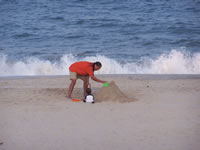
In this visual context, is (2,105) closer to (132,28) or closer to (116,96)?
(116,96)

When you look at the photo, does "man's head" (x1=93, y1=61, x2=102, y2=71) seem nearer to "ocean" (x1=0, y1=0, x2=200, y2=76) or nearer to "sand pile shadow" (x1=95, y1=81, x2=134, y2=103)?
"sand pile shadow" (x1=95, y1=81, x2=134, y2=103)

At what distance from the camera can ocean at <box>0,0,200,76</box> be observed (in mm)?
12578

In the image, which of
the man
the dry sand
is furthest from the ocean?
the man

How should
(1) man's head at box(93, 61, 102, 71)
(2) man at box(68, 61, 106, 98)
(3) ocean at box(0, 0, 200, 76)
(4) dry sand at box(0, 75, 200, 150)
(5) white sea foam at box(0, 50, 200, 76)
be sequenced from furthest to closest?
(3) ocean at box(0, 0, 200, 76)
(5) white sea foam at box(0, 50, 200, 76)
(2) man at box(68, 61, 106, 98)
(1) man's head at box(93, 61, 102, 71)
(4) dry sand at box(0, 75, 200, 150)

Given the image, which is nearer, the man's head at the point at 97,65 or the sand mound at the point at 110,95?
the man's head at the point at 97,65

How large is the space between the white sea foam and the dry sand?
3641 mm

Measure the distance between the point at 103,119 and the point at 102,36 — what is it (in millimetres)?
11149

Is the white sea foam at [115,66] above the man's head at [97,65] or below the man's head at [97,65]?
below

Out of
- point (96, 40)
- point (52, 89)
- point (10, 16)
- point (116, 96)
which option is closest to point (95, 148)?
point (116, 96)

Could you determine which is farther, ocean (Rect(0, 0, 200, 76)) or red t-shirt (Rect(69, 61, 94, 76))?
ocean (Rect(0, 0, 200, 76))

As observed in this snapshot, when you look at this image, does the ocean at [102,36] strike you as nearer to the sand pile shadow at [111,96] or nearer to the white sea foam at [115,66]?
the white sea foam at [115,66]

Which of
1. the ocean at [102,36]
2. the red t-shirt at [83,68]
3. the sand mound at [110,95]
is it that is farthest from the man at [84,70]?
the ocean at [102,36]

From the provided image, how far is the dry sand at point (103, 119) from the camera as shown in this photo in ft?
15.4

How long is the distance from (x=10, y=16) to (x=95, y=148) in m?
17.0
